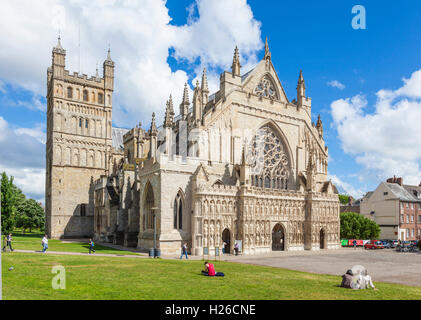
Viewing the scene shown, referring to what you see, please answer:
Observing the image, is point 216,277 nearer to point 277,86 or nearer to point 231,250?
point 231,250

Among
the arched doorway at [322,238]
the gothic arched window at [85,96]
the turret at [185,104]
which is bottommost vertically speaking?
the arched doorway at [322,238]

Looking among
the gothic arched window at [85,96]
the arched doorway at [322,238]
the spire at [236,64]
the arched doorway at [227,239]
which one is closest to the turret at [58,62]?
the gothic arched window at [85,96]

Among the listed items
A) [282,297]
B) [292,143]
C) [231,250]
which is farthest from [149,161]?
[282,297]

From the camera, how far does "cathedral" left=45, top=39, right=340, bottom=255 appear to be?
3562cm

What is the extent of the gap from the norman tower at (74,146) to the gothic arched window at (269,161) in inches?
1096

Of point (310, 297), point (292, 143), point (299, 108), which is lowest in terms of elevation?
point (310, 297)

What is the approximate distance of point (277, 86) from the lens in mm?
47219

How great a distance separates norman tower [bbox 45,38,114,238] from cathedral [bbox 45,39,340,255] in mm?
167

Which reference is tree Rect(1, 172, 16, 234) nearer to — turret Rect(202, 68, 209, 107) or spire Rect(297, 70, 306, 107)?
turret Rect(202, 68, 209, 107)

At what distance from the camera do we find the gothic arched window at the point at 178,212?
3550cm

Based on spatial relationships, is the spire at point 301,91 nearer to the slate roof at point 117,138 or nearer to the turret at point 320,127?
the turret at point 320,127

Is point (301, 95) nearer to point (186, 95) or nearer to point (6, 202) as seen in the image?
point (186, 95)
